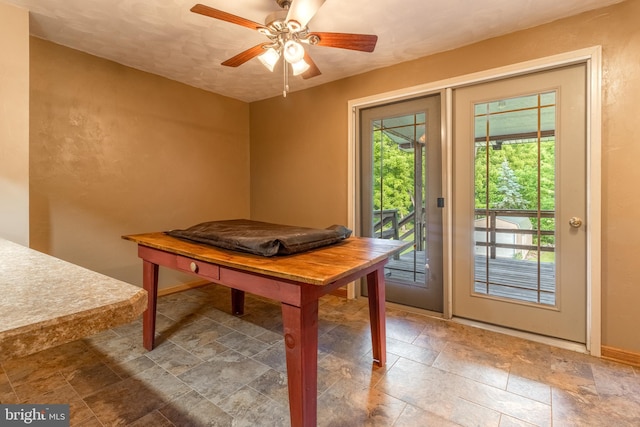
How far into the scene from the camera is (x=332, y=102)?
10.5 ft

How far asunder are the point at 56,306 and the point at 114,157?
9.25ft

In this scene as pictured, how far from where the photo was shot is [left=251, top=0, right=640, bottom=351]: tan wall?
189 centimetres

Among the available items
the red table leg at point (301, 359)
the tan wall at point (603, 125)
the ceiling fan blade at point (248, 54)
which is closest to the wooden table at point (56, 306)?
the red table leg at point (301, 359)

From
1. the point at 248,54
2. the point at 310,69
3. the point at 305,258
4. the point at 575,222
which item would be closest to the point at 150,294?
the point at 305,258

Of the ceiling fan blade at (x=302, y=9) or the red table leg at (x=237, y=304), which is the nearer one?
the ceiling fan blade at (x=302, y=9)

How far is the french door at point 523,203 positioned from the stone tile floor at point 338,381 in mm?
305

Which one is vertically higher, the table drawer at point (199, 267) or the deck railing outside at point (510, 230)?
the deck railing outside at point (510, 230)

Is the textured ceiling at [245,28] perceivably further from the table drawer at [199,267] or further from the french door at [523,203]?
the table drawer at [199,267]

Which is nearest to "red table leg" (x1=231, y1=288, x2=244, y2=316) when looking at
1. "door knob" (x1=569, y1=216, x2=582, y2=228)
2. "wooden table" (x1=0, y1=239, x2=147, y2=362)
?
"wooden table" (x1=0, y1=239, x2=147, y2=362)

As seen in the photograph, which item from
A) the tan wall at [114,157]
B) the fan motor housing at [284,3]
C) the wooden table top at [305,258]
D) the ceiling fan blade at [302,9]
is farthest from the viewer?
the tan wall at [114,157]

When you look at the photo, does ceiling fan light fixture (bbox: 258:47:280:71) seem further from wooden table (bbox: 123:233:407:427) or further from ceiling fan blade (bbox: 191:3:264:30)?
wooden table (bbox: 123:233:407:427)

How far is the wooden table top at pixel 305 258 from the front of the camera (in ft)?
3.71

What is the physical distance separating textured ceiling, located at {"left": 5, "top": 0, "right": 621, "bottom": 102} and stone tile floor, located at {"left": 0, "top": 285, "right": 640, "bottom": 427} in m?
2.35

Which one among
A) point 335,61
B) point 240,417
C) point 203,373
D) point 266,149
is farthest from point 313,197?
point 240,417
